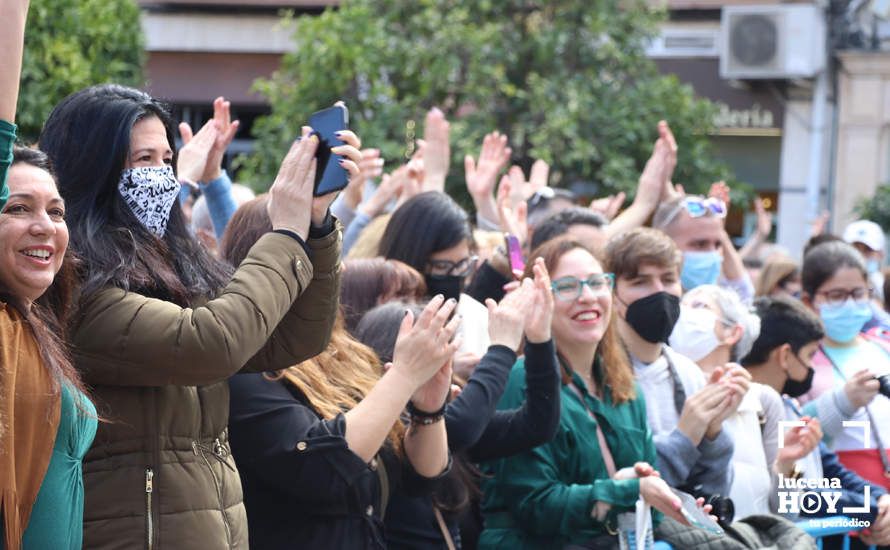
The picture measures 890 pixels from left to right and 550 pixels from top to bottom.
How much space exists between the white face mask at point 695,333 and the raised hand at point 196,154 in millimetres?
2007

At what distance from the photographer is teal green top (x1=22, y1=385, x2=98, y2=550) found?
2682 mm

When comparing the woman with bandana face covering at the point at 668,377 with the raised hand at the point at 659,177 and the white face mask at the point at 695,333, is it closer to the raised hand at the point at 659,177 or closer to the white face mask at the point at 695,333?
the white face mask at the point at 695,333

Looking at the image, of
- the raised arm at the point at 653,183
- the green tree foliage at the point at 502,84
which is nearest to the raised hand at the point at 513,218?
the raised arm at the point at 653,183

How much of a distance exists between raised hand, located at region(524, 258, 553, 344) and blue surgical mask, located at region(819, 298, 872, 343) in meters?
2.55

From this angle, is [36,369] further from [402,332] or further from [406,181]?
[406,181]

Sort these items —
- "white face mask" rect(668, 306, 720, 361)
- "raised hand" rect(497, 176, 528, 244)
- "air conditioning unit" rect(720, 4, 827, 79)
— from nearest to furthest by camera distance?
"white face mask" rect(668, 306, 720, 361)
"raised hand" rect(497, 176, 528, 244)
"air conditioning unit" rect(720, 4, 827, 79)

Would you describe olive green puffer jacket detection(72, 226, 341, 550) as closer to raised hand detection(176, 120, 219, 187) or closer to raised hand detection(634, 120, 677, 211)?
raised hand detection(176, 120, 219, 187)

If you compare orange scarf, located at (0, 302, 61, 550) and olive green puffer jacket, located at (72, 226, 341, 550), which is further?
olive green puffer jacket, located at (72, 226, 341, 550)

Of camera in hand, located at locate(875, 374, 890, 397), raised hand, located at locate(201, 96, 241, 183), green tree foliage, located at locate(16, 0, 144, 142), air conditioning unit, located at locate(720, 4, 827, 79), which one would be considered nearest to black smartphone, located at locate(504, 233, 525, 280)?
raised hand, located at locate(201, 96, 241, 183)

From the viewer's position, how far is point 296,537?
139 inches

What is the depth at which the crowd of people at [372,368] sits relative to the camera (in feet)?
9.37

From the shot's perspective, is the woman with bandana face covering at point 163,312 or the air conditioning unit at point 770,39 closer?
the woman with bandana face covering at point 163,312

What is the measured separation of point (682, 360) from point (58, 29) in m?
6.69

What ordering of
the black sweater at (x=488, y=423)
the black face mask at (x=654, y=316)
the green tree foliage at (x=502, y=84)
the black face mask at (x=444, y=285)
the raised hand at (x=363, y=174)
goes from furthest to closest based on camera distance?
the green tree foliage at (x=502, y=84), the raised hand at (x=363, y=174), the black face mask at (x=444, y=285), the black face mask at (x=654, y=316), the black sweater at (x=488, y=423)
